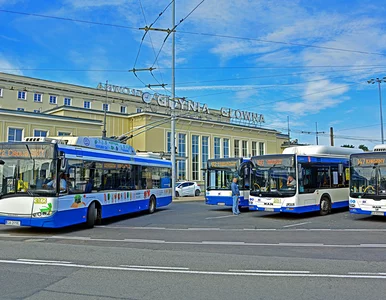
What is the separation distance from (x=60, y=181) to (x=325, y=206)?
1206 cm

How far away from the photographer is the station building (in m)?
42.8

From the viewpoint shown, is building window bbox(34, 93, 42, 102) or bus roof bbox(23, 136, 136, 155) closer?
bus roof bbox(23, 136, 136, 155)

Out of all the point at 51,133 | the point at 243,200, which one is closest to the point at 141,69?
the point at 243,200

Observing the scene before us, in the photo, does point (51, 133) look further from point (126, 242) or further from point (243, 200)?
point (126, 242)

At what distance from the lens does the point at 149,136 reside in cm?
5016

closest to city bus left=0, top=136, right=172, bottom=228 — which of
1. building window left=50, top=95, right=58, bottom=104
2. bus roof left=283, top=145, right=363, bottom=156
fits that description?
bus roof left=283, top=145, right=363, bottom=156

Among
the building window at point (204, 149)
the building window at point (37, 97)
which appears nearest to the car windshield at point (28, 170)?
the building window at point (204, 149)

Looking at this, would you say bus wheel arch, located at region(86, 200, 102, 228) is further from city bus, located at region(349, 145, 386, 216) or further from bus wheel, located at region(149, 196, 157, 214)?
city bus, located at region(349, 145, 386, 216)

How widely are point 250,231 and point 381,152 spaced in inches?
268

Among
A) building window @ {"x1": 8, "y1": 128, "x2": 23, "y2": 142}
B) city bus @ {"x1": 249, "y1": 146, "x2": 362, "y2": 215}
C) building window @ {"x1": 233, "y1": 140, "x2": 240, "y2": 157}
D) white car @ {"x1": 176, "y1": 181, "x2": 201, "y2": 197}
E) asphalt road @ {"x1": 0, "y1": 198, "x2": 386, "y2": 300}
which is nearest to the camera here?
asphalt road @ {"x1": 0, "y1": 198, "x2": 386, "y2": 300}

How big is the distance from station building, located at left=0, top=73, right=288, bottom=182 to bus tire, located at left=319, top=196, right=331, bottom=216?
84.8 ft

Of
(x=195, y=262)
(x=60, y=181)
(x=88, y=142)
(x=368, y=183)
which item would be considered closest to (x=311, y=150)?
(x=368, y=183)

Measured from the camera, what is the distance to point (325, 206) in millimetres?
18281

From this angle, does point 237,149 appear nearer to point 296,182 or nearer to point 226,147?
point 226,147
